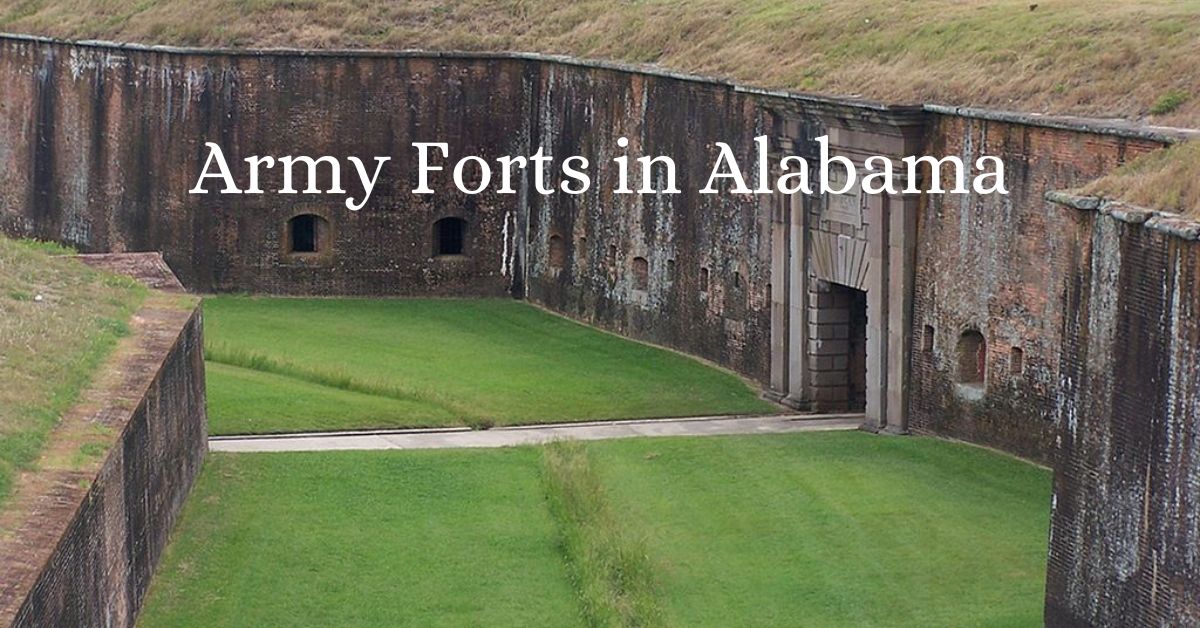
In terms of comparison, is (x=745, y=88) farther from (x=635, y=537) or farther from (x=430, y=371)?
(x=635, y=537)

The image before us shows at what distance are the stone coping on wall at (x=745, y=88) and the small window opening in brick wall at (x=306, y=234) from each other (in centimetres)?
238

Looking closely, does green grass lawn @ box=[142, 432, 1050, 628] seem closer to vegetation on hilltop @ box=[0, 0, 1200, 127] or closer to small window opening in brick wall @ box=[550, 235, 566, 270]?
vegetation on hilltop @ box=[0, 0, 1200, 127]

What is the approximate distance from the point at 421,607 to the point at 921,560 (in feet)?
13.3

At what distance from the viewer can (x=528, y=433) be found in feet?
87.5

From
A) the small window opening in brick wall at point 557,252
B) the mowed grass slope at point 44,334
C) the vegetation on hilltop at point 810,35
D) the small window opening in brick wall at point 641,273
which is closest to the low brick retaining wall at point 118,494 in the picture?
the mowed grass slope at point 44,334

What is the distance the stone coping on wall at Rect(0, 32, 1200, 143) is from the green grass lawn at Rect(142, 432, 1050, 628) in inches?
127

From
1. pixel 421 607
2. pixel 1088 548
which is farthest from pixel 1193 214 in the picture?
pixel 421 607

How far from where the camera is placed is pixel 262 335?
32.7 metres

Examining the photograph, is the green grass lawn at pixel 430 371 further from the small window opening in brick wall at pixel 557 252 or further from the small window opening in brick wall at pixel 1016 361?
the small window opening in brick wall at pixel 1016 361

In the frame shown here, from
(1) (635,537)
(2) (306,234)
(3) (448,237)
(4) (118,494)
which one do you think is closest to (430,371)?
(3) (448,237)

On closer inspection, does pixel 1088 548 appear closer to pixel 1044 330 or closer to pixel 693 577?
pixel 693 577

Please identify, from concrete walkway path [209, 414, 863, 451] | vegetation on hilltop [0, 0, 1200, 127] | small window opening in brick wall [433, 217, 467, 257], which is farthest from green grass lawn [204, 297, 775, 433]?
vegetation on hilltop [0, 0, 1200, 127]

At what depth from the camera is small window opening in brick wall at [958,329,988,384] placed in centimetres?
2506

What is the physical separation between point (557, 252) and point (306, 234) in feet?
13.1
